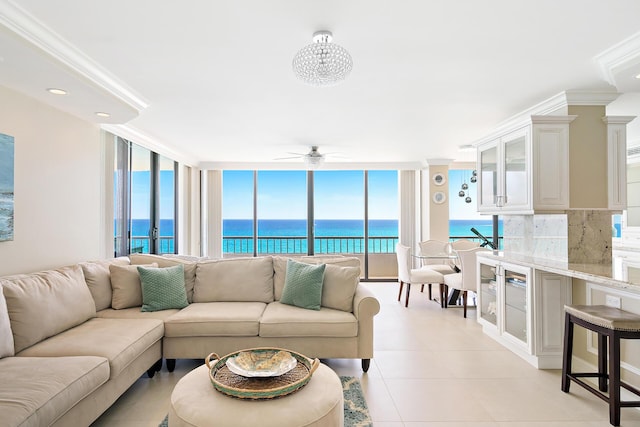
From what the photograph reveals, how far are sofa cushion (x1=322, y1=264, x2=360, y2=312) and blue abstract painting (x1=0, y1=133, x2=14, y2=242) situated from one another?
258 cm

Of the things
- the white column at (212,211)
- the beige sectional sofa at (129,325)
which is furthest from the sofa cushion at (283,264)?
the white column at (212,211)

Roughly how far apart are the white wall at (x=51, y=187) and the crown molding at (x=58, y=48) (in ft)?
2.31

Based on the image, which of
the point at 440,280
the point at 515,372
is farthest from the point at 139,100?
the point at 440,280

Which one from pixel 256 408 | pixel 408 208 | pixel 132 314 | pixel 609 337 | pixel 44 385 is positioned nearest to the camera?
pixel 256 408

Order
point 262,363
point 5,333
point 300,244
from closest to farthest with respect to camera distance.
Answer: point 262,363, point 5,333, point 300,244

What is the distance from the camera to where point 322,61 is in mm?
Result: 2227

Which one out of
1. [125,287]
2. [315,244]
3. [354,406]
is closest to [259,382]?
[354,406]

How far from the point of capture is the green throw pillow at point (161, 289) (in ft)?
10.7

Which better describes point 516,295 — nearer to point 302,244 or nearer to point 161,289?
point 161,289

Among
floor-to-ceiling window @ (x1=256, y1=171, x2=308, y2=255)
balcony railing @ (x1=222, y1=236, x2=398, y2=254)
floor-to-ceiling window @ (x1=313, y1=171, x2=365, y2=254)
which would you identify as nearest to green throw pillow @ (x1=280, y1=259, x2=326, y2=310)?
floor-to-ceiling window @ (x1=313, y1=171, x2=365, y2=254)

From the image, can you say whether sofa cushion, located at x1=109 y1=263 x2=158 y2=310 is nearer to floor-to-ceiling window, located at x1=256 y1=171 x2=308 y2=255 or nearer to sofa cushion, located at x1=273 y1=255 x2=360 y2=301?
sofa cushion, located at x1=273 y1=255 x2=360 y2=301

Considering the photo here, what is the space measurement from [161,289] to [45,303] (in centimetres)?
93

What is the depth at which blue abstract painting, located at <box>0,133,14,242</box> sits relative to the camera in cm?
267

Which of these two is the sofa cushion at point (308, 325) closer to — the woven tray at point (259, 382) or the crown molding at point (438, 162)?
the woven tray at point (259, 382)
